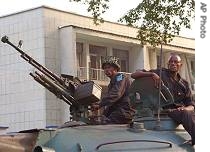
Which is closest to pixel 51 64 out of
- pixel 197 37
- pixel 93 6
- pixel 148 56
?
pixel 148 56

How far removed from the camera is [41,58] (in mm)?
26344

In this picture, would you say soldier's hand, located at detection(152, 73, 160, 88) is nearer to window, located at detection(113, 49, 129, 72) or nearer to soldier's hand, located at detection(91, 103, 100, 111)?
soldier's hand, located at detection(91, 103, 100, 111)

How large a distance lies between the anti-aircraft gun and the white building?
59.6ft

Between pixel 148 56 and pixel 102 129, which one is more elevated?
pixel 148 56

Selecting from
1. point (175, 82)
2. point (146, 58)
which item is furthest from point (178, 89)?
point (146, 58)

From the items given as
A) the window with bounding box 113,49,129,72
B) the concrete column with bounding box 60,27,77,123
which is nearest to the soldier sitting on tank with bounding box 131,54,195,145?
the concrete column with bounding box 60,27,77,123

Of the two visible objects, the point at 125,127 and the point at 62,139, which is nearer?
the point at 62,139

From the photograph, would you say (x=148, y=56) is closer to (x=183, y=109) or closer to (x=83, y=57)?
(x=83, y=57)

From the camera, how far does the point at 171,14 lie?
48.8ft

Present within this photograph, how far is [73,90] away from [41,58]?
64.1 ft

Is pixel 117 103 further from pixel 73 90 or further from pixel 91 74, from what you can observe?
pixel 91 74

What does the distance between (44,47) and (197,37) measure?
79.2 ft

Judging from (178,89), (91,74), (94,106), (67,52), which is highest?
(67,52)

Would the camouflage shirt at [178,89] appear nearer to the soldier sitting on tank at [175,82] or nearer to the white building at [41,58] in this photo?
the soldier sitting on tank at [175,82]
